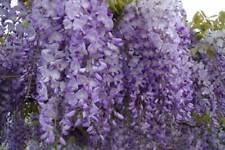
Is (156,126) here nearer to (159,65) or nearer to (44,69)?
(159,65)

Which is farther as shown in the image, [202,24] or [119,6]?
[202,24]

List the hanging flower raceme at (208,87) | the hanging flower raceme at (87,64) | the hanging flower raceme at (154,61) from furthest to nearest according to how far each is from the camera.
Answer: the hanging flower raceme at (208,87) → the hanging flower raceme at (154,61) → the hanging flower raceme at (87,64)

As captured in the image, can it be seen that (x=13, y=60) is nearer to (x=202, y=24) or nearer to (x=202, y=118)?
(x=202, y=24)

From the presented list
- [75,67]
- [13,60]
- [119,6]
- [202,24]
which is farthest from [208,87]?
[75,67]

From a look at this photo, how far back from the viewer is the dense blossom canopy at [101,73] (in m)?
1.77

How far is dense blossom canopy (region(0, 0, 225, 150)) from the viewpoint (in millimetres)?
1772

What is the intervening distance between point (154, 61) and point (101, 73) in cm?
35

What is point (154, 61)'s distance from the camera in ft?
6.89

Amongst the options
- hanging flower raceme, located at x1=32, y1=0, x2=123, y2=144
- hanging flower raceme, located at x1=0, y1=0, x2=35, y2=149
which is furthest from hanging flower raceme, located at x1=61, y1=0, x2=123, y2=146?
hanging flower raceme, located at x1=0, y1=0, x2=35, y2=149

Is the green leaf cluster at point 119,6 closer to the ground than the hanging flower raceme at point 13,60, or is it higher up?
higher up

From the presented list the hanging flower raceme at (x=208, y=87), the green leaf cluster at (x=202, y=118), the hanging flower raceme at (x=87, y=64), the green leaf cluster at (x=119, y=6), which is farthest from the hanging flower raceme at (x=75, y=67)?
the green leaf cluster at (x=202, y=118)

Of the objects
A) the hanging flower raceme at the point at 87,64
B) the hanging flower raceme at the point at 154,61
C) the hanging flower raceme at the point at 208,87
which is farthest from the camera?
the hanging flower raceme at the point at 208,87

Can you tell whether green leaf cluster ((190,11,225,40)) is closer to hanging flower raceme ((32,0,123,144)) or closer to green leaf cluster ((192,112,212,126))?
green leaf cluster ((192,112,212,126))

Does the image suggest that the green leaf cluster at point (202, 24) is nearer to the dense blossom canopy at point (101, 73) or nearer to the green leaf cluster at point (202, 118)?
the dense blossom canopy at point (101, 73)
